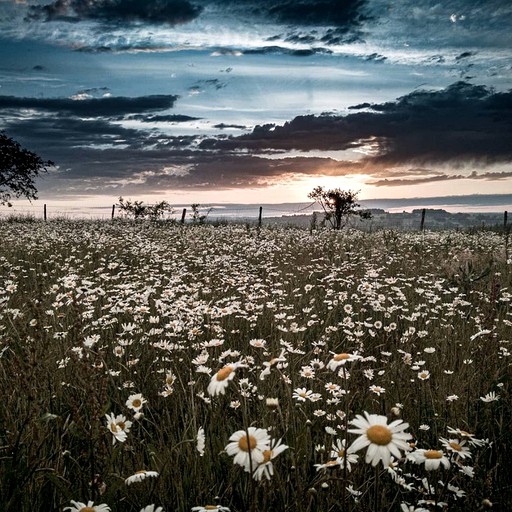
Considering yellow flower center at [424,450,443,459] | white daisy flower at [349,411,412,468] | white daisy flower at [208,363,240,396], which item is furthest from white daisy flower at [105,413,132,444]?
yellow flower center at [424,450,443,459]

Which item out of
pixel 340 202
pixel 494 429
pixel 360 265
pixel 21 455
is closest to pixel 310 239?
pixel 360 265

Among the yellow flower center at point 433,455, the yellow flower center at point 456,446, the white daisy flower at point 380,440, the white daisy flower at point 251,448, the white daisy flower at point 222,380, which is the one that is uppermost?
the white daisy flower at point 222,380

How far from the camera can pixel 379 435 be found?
139 centimetres

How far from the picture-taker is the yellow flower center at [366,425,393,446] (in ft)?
4.49

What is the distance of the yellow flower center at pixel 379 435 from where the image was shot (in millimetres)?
1367

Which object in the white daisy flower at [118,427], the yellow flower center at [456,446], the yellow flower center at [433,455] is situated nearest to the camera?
the yellow flower center at [433,455]

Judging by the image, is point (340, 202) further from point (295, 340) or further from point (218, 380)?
point (218, 380)

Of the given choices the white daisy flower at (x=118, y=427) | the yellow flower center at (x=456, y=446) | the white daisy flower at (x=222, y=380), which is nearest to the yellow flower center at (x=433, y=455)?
A: the yellow flower center at (x=456, y=446)

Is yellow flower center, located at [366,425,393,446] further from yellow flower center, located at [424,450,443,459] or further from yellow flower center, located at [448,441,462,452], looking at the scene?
yellow flower center, located at [448,441,462,452]

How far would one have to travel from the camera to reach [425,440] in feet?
9.66

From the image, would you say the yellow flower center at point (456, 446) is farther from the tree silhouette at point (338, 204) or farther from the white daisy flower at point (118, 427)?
the tree silhouette at point (338, 204)

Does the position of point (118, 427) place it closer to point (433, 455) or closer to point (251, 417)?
point (251, 417)

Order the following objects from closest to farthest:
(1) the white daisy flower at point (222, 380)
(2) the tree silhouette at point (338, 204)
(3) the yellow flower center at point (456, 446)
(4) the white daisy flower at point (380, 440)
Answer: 1. (4) the white daisy flower at point (380, 440)
2. (1) the white daisy flower at point (222, 380)
3. (3) the yellow flower center at point (456, 446)
4. (2) the tree silhouette at point (338, 204)

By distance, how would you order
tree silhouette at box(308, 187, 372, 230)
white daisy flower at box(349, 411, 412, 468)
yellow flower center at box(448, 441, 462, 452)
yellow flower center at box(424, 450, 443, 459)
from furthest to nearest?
tree silhouette at box(308, 187, 372, 230), yellow flower center at box(448, 441, 462, 452), yellow flower center at box(424, 450, 443, 459), white daisy flower at box(349, 411, 412, 468)
